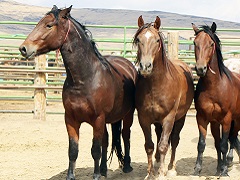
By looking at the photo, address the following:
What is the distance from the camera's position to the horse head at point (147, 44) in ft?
16.4

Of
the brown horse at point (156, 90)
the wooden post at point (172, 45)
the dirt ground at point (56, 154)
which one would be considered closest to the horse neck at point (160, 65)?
the brown horse at point (156, 90)

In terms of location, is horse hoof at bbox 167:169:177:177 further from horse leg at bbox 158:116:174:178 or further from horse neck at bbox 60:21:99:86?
horse neck at bbox 60:21:99:86

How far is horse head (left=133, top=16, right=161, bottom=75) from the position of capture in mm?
5004

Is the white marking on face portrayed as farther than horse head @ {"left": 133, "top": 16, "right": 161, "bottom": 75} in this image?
Yes

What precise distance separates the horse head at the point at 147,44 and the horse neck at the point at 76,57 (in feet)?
1.97

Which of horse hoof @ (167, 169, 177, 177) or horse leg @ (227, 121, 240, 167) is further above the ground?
horse leg @ (227, 121, 240, 167)

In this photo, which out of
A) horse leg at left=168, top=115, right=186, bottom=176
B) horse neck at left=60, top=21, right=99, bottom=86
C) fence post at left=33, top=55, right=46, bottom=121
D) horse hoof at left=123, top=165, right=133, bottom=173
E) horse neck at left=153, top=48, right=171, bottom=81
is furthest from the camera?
fence post at left=33, top=55, right=46, bottom=121

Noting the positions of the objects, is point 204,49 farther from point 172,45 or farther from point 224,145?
point 172,45

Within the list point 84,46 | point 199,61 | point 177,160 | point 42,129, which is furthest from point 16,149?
point 199,61

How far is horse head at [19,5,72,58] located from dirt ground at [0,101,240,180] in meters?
1.87

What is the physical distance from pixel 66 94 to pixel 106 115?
560 mm

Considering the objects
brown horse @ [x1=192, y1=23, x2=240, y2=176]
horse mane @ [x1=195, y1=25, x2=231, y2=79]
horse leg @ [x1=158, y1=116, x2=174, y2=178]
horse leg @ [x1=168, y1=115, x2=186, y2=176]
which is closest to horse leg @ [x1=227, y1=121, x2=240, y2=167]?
brown horse @ [x1=192, y1=23, x2=240, y2=176]

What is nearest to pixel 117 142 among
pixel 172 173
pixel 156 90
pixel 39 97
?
pixel 172 173

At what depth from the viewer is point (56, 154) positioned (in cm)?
746
